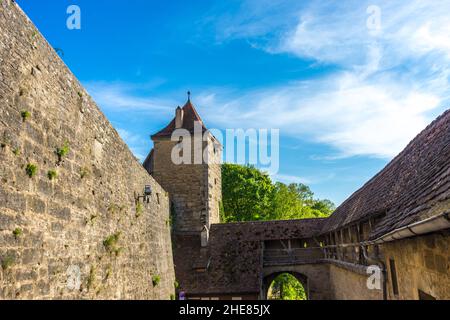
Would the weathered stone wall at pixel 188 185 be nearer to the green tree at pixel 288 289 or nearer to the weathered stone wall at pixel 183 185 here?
the weathered stone wall at pixel 183 185

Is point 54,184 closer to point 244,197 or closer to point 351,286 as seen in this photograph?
point 351,286

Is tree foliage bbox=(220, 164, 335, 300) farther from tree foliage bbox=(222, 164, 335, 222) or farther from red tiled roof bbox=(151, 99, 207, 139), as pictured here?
red tiled roof bbox=(151, 99, 207, 139)

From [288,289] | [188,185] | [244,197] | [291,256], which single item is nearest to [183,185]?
[188,185]

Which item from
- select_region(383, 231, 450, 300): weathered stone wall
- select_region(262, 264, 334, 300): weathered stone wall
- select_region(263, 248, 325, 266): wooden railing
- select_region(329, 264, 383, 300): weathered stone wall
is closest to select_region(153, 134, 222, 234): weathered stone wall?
select_region(263, 248, 325, 266): wooden railing

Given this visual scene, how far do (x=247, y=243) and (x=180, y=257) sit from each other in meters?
3.83

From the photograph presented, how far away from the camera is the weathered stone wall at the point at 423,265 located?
12.8 ft

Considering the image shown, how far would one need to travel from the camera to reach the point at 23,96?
17.0 ft

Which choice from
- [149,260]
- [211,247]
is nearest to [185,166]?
[211,247]

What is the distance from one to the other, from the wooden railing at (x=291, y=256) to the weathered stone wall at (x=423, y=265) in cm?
1463

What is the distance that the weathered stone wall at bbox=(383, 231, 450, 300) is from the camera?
3900 millimetres

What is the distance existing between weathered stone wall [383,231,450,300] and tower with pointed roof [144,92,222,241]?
1606 centimetres

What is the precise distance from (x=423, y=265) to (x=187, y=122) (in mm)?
20043

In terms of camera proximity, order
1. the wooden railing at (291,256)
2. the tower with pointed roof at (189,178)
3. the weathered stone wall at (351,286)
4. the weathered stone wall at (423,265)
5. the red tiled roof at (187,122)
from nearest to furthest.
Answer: the weathered stone wall at (423,265) < the weathered stone wall at (351,286) < the wooden railing at (291,256) < the tower with pointed roof at (189,178) < the red tiled roof at (187,122)

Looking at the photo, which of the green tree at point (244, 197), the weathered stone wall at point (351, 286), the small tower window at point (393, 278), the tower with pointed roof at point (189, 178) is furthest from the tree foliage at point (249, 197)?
the small tower window at point (393, 278)
